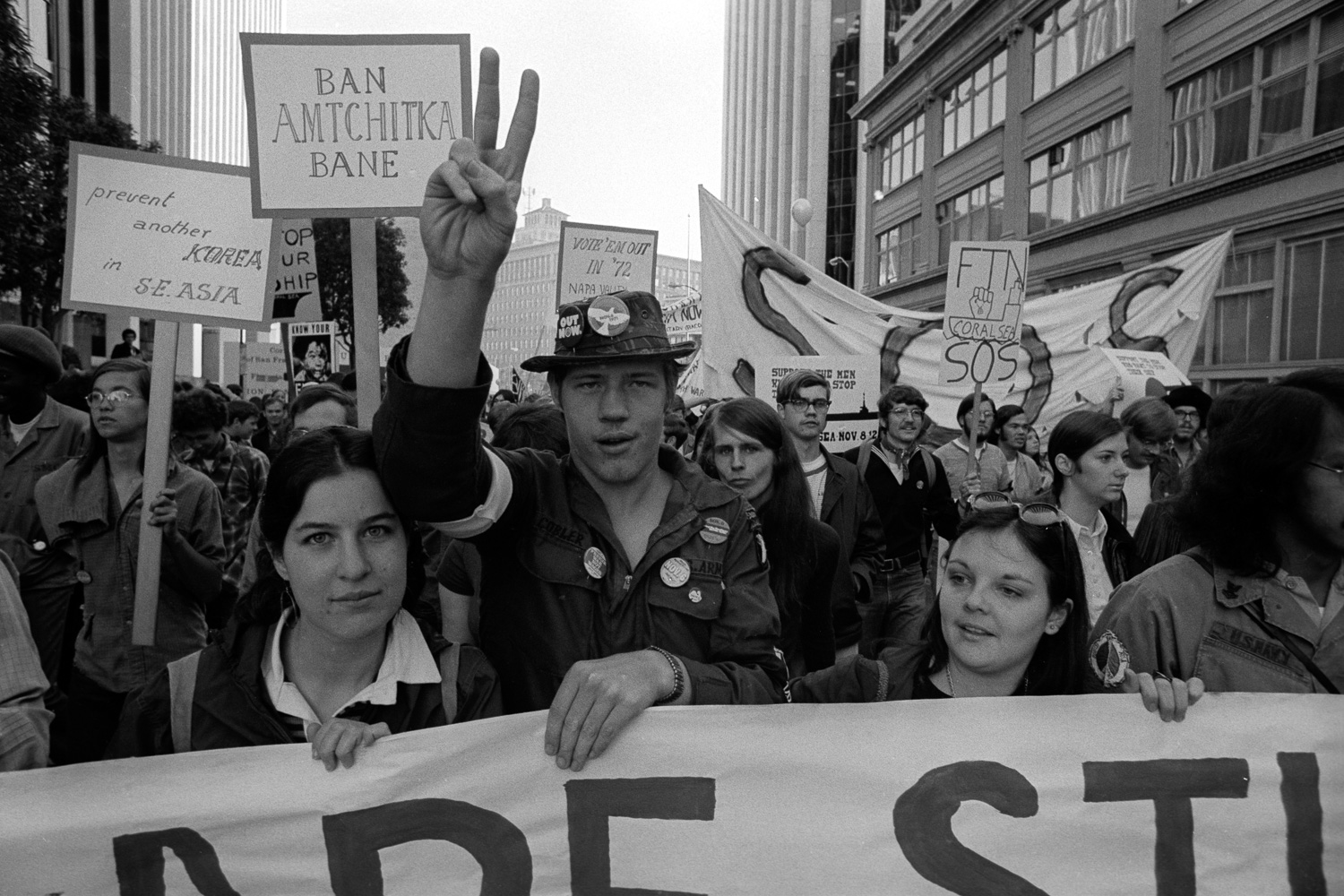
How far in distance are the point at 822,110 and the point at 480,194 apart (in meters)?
68.9

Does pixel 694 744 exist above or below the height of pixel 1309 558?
below

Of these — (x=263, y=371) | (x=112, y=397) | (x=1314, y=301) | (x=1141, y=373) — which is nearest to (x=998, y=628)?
(x=112, y=397)

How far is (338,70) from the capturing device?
11.9 ft

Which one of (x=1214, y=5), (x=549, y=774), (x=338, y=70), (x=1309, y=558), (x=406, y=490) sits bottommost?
(x=549, y=774)

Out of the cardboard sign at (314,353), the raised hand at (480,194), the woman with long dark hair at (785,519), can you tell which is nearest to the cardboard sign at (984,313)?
the woman with long dark hair at (785,519)

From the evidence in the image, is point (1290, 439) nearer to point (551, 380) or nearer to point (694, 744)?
point (694, 744)

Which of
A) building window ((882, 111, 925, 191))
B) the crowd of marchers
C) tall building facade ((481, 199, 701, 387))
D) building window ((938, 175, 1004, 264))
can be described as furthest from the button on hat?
tall building facade ((481, 199, 701, 387))

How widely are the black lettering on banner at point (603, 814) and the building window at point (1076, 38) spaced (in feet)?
69.4

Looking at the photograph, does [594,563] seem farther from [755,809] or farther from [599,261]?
[599,261]

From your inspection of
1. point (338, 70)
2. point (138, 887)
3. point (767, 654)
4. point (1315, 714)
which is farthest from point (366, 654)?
point (338, 70)

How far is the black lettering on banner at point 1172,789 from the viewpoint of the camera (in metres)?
1.91

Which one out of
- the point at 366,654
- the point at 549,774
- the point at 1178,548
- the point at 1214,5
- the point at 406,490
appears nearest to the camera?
the point at 406,490

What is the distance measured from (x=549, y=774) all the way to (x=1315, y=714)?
56.8 inches

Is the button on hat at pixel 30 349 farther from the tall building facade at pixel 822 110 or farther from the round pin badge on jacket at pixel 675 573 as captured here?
the tall building facade at pixel 822 110
